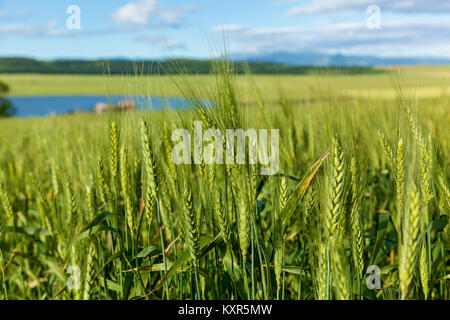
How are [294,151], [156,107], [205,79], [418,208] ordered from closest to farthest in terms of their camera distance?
[418,208]
[205,79]
[156,107]
[294,151]

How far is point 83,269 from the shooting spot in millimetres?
1052

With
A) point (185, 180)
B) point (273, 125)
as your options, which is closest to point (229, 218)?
point (185, 180)

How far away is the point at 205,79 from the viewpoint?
3.74ft

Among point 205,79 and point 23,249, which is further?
point 23,249

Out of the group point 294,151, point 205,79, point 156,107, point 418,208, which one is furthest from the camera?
point 294,151

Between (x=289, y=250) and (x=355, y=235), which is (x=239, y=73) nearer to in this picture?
(x=355, y=235)

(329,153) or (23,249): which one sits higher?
(329,153)

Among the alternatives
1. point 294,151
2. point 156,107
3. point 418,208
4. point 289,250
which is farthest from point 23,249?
point 418,208

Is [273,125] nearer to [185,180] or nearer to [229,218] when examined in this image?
[229,218]
